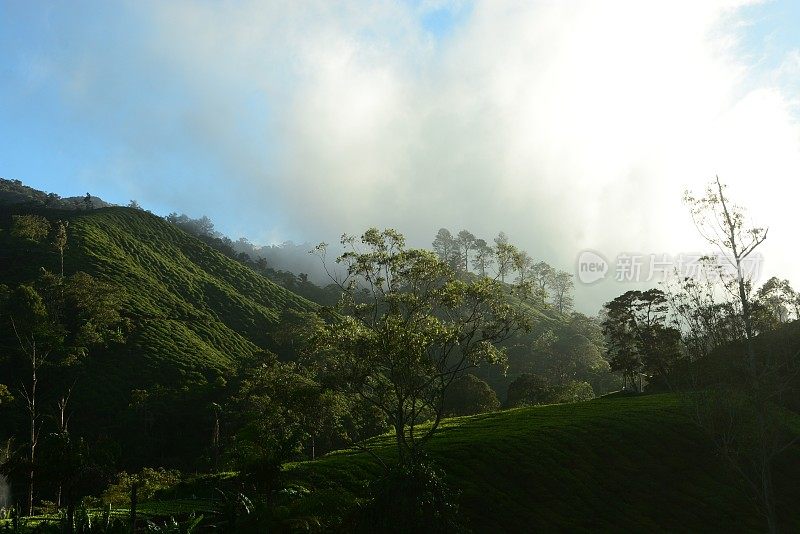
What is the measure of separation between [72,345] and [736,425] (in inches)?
3132

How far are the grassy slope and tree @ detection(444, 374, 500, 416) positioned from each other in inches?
1380

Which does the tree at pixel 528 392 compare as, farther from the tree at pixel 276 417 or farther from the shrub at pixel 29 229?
the shrub at pixel 29 229

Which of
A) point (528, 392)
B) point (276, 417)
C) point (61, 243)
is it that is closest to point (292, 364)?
point (276, 417)

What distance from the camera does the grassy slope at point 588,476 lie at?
33.1m

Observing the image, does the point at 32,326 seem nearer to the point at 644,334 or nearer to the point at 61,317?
the point at 61,317

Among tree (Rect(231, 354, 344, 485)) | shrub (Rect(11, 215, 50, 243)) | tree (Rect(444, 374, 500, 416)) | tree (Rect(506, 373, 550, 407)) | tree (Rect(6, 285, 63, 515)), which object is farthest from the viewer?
shrub (Rect(11, 215, 50, 243))

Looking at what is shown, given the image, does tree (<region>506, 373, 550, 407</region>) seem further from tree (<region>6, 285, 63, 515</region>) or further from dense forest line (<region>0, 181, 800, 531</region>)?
tree (<region>6, 285, 63, 515</region>)

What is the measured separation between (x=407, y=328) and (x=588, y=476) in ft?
61.7

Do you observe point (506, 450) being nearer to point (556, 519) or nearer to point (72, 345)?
point (556, 519)

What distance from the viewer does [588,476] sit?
1503 inches

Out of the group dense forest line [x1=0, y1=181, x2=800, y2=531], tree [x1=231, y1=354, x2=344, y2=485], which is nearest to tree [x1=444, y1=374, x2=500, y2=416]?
dense forest line [x1=0, y1=181, x2=800, y2=531]

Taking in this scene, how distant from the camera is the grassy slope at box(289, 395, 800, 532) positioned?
108 ft

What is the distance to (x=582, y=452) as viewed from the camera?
4153 cm

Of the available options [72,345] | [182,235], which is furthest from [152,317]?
[182,235]
